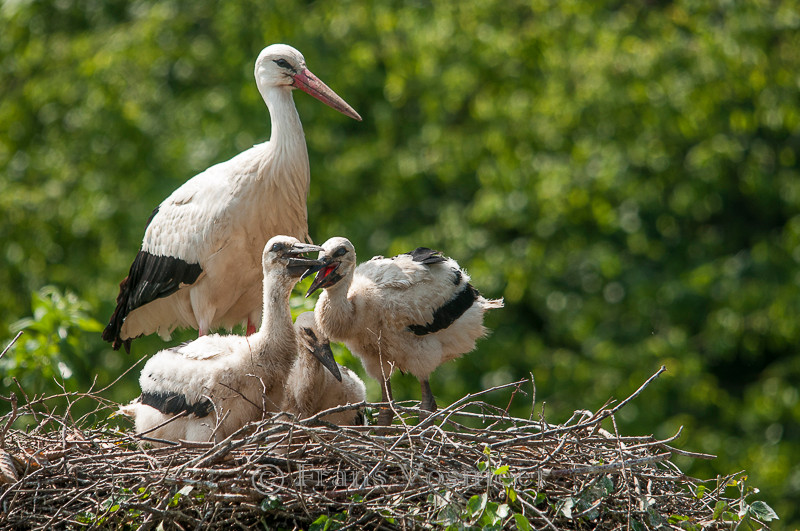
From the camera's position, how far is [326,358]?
208 inches

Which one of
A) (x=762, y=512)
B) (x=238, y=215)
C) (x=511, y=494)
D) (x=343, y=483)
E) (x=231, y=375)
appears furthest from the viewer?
(x=238, y=215)

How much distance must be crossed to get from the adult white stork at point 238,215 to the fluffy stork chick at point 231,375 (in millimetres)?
911

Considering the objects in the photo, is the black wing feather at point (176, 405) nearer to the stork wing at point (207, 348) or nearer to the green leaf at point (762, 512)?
the stork wing at point (207, 348)

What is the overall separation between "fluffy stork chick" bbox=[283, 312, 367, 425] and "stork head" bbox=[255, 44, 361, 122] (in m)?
1.53

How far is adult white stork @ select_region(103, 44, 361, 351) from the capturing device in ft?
20.6

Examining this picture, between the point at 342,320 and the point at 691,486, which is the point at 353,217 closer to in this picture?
the point at 342,320

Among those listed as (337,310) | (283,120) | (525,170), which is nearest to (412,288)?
(337,310)

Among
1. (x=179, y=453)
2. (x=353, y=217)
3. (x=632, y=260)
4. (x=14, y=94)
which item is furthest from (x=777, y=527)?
(x=14, y=94)

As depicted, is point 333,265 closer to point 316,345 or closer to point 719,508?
point 316,345

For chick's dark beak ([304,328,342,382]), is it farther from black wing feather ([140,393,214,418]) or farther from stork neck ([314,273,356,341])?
black wing feather ([140,393,214,418])

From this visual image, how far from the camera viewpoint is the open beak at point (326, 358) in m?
5.21

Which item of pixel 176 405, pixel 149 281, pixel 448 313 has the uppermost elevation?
pixel 149 281

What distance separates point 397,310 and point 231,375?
0.95 metres

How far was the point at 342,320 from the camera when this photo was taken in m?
5.64
